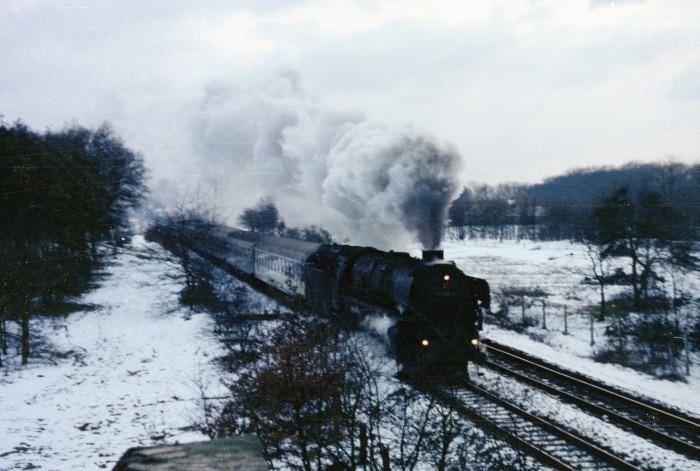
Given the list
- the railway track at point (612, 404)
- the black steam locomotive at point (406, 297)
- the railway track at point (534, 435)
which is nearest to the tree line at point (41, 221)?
the black steam locomotive at point (406, 297)

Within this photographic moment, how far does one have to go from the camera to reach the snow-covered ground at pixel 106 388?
9.27 m

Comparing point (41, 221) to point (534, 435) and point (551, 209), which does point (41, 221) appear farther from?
point (551, 209)

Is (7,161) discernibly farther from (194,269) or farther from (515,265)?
(515,265)

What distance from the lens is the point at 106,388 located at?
12430 mm

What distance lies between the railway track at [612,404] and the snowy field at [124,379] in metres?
0.91

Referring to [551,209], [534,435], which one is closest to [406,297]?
[534,435]

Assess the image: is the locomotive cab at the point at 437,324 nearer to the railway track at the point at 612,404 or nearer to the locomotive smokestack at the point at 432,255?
the locomotive smokestack at the point at 432,255

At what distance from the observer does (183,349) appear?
51.1 feet

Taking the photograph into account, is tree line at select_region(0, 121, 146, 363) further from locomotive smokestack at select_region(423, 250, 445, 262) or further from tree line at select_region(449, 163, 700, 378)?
tree line at select_region(449, 163, 700, 378)

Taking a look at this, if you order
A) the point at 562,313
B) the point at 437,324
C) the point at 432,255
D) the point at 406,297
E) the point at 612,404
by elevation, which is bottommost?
the point at 562,313

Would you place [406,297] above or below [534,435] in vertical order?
above

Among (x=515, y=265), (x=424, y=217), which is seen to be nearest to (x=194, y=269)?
(x=424, y=217)

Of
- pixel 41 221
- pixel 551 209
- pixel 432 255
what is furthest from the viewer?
pixel 551 209

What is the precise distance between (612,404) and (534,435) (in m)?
2.73
